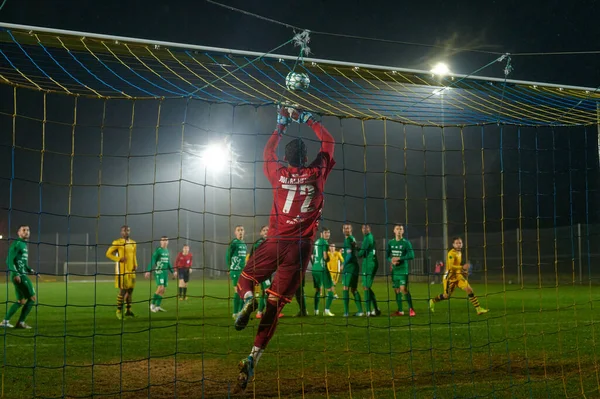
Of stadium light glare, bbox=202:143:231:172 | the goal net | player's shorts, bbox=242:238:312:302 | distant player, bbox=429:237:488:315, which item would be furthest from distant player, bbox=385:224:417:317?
player's shorts, bbox=242:238:312:302

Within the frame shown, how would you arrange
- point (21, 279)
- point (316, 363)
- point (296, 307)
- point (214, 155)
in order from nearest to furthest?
1. point (316, 363)
2. point (21, 279)
3. point (296, 307)
4. point (214, 155)

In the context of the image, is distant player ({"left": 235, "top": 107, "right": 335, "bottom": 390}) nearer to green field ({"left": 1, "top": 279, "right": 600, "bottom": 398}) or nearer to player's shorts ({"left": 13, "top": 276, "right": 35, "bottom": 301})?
green field ({"left": 1, "top": 279, "right": 600, "bottom": 398})

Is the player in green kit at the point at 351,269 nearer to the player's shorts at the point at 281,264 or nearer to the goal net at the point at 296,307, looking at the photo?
the goal net at the point at 296,307

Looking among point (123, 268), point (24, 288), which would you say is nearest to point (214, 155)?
point (123, 268)

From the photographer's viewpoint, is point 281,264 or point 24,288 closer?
point 281,264

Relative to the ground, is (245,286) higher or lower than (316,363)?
higher

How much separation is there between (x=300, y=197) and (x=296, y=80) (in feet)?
4.83

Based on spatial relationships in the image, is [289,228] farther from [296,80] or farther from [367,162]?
[367,162]

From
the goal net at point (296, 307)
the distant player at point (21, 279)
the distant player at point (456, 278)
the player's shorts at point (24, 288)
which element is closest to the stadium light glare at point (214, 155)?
the goal net at point (296, 307)

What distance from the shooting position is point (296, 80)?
688cm

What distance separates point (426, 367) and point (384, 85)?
3.66 m

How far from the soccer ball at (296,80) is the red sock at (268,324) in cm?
234

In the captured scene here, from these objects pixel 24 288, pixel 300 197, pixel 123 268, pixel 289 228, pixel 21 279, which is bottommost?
pixel 24 288

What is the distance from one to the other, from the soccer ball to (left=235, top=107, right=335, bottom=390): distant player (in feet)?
2.40
